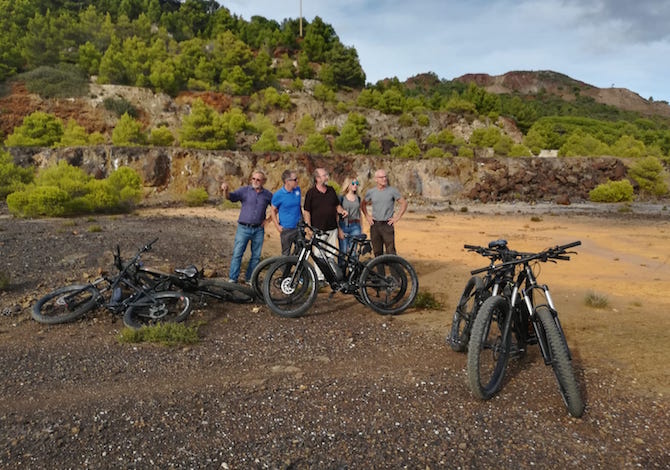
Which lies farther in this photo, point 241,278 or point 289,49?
point 289,49

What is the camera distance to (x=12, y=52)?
1961 inches

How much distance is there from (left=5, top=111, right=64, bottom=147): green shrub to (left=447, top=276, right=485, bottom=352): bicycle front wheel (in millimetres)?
38224

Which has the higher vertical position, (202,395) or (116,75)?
(116,75)

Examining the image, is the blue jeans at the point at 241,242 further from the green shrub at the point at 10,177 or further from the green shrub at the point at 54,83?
the green shrub at the point at 54,83

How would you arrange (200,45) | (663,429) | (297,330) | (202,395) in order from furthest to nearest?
(200,45)
(297,330)
(202,395)
(663,429)

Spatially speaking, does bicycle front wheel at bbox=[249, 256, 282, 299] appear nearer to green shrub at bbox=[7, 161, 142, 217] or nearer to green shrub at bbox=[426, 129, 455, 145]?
green shrub at bbox=[7, 161, 142, 217]

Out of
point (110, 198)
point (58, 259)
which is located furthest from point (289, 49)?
point (58, 259)

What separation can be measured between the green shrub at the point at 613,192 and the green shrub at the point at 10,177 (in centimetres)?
3780

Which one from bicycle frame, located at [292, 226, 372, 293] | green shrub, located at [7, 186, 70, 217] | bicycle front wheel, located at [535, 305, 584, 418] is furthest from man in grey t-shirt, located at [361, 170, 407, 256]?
green shrub, located at [7, 186, 70, 217]

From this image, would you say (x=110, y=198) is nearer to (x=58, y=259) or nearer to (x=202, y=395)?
(x=58, y=259)

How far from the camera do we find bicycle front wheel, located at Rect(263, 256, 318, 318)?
606cm

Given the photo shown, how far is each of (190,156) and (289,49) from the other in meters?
54.2

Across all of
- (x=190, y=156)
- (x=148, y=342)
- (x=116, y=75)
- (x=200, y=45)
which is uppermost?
(x=200, y=45)

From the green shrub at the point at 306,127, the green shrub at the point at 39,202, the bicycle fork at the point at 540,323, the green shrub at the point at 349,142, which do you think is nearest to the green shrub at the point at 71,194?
the green shrub at the point at 39,202
